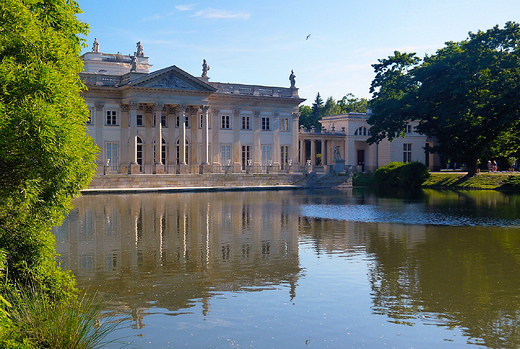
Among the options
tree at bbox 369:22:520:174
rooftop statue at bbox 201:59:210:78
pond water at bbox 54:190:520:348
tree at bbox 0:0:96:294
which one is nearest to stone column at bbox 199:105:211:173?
rooftop statue at bbox 201:59:210:78

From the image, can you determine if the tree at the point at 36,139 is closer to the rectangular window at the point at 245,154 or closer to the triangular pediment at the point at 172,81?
the triangular pediment at the point at 172,81

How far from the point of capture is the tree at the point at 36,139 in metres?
7.83

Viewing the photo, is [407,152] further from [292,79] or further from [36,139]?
[36,139]

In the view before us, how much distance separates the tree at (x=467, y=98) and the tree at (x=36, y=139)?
48862 mm

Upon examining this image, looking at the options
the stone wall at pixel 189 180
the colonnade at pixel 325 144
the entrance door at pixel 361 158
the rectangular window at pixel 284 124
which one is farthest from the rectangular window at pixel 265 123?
the entrance door at pixel 361 158

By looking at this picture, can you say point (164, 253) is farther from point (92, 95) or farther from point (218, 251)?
point (92, 95)

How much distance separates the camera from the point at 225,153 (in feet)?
210

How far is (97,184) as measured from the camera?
48.2m

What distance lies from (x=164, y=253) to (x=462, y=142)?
46.6 m

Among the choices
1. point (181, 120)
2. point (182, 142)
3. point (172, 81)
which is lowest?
point (182, 142)

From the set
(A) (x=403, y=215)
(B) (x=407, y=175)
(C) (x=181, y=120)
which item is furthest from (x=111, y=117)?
(A) (x=403, y=215)

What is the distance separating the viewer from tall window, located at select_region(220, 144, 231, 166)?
63.8m

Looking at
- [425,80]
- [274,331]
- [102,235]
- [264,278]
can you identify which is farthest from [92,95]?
[274,331]

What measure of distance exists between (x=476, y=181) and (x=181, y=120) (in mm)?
29501
